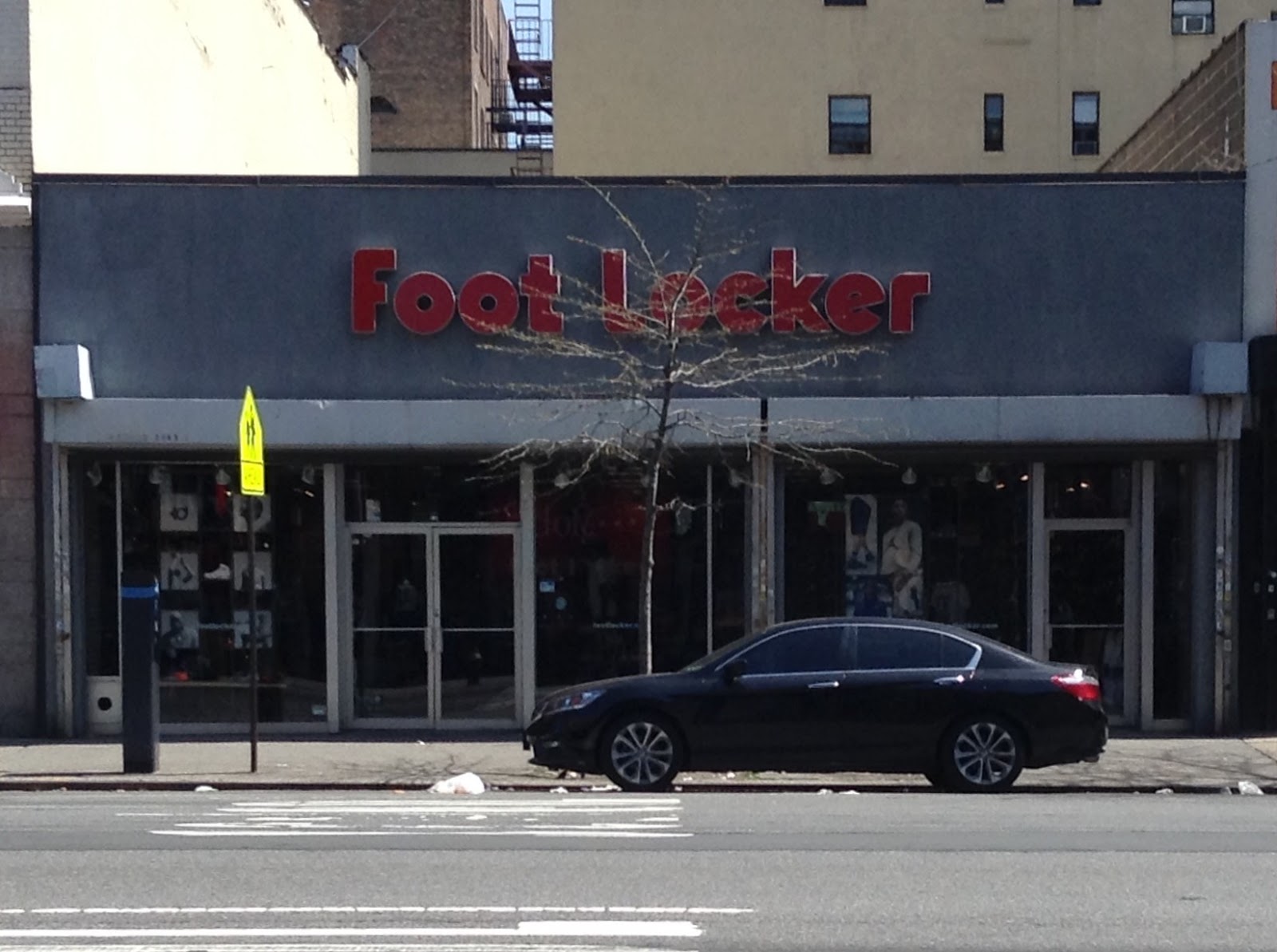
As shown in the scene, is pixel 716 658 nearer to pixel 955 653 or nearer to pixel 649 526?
pixel 955 653

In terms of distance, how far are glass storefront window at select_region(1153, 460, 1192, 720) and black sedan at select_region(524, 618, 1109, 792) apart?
4.52 metres

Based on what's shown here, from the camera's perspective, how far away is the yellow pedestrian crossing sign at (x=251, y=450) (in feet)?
48.3

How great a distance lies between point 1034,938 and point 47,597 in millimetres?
12458

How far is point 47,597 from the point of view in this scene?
1744cm

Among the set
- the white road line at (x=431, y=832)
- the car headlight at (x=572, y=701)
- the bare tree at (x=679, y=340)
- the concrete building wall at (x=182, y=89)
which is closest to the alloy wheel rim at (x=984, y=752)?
the car headlight at (x=572, y=701)

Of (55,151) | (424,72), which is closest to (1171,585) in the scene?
(55,151)

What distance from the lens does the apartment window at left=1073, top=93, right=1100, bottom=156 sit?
37.2 meters

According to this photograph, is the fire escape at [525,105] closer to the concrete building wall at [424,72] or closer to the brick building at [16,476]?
the concrete building wall at [424,72]

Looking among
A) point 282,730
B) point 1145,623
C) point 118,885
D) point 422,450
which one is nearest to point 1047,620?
point 1145,623

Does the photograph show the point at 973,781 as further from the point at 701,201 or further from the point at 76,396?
the point at 76,396

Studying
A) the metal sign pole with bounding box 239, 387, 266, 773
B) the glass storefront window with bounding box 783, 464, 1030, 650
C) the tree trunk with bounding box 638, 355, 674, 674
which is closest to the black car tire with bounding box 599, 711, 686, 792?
the tree trunk with bounding box 638, 355, 674, 674

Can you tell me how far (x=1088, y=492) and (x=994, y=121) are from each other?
66.6ft

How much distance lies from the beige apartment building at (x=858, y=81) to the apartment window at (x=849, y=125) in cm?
3

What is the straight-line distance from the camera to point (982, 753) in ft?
45.3
